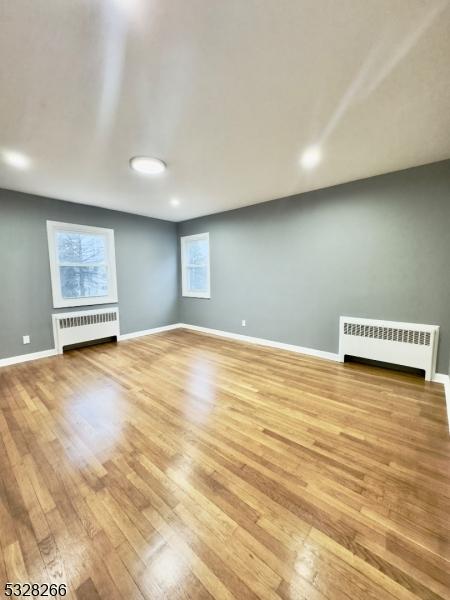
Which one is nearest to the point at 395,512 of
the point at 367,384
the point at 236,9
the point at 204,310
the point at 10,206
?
the point at 367,384

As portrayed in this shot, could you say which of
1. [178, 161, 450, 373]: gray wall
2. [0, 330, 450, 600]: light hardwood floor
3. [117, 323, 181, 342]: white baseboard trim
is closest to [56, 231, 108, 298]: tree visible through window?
[117, 323, 181, 342]: white baseboard trim

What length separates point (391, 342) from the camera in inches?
117

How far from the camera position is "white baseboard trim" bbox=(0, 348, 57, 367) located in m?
3.43

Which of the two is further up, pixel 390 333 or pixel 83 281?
pixel 83 281

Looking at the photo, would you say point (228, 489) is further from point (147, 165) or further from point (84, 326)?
point (84, 326)

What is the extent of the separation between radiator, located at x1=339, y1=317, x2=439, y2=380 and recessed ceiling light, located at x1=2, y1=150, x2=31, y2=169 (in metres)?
4.18

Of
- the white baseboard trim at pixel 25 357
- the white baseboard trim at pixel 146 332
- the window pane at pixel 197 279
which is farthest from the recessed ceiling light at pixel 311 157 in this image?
the white baseboard trim at pixel 25 357

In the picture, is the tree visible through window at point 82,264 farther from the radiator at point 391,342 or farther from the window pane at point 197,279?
the radiator at point 391,342

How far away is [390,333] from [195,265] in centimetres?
388

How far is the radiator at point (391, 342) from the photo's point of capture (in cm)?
276

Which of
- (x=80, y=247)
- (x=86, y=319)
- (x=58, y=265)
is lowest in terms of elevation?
(x=86, y=319)

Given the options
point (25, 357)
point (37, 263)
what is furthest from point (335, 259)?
point (25, 357)

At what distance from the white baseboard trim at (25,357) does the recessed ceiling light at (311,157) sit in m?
4.51

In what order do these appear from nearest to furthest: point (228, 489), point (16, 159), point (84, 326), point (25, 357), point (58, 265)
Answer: point (228, 489) < point (16, 159) < point (25, 357) < point (58, 265) < point (84, 326)
